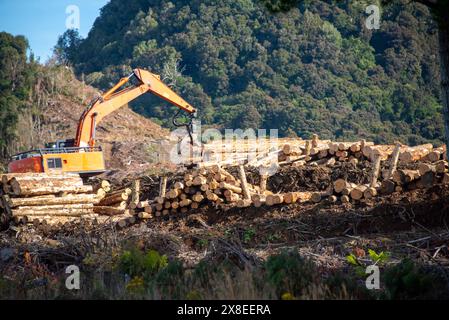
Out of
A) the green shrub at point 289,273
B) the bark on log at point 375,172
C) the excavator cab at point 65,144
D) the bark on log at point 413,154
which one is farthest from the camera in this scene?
the excavator cab at point 65,144

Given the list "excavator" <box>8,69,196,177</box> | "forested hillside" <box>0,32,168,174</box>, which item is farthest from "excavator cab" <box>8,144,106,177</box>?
"forested hillside" <box>0,32,168,174</box>

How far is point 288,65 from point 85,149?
→ 97.6ft

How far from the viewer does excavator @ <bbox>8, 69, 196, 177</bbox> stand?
19.5 m

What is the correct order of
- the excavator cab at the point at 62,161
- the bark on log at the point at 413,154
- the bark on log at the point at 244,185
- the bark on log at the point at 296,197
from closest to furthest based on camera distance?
1. the bark on log at the point at 296,197
2. the bark on log at the point at 244,185
3. the bark on log at the point at 413,154
4. the excavator cab at the point at 62,161

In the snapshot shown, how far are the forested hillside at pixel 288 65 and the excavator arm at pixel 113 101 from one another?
65.0ft

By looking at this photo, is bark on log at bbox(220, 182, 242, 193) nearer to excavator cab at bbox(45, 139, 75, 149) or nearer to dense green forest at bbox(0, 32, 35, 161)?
excavator cab at bbox(45, 139, 75, 149)

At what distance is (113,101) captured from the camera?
2192 centimetres

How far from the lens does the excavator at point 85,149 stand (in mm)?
19531

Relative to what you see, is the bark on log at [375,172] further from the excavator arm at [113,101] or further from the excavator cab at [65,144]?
the excavator cab at [65,144]

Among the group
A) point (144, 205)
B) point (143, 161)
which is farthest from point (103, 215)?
point (143, 161)

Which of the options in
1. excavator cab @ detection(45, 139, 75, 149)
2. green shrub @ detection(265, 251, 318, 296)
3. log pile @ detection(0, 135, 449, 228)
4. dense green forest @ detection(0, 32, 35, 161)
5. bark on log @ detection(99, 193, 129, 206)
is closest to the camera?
green shrub @ detection(265, 251, 318, 296)

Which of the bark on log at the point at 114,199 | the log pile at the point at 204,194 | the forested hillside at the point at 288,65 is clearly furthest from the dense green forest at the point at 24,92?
the log pile at the point at 204,194

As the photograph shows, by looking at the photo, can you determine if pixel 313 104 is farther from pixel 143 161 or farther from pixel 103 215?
pixel 103 215

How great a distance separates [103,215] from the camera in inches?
666
